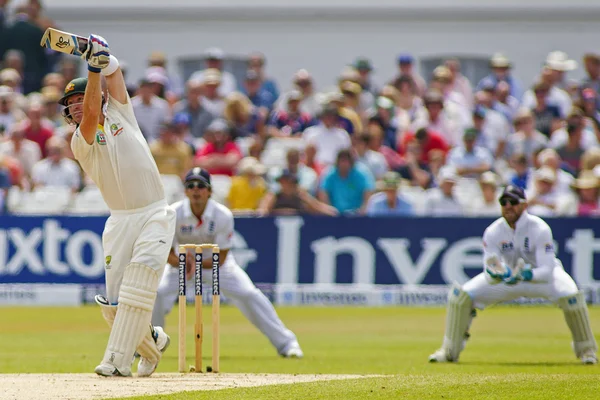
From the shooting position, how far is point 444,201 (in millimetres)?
16922

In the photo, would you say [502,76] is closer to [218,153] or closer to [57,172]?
[218,153]

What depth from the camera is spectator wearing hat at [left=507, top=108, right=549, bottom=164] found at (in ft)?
59.9

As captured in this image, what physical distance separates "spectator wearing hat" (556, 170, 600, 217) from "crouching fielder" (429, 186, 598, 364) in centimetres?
607

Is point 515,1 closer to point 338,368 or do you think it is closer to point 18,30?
point 18,30

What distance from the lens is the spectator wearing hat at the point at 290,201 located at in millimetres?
16719

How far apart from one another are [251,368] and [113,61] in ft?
9.63

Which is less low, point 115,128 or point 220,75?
point 220,75

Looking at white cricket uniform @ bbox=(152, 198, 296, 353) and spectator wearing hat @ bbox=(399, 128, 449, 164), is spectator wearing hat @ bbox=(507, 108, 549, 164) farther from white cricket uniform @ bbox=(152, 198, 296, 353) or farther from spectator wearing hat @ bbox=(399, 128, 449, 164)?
white cricket uniform @ bbox=(152, 198, 296, 353)

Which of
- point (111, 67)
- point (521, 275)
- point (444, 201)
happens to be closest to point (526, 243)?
point (521, 275)

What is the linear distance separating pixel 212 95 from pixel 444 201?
4480 millimetres

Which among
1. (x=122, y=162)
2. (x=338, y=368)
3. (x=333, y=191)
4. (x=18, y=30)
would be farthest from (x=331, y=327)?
(x=18, y=30)

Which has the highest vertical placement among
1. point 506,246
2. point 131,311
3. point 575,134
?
point 575,134

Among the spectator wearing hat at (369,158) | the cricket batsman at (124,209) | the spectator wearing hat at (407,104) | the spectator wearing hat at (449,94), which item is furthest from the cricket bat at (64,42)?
the spectator wearing hat at (449,94)

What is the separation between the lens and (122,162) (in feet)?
27.5
